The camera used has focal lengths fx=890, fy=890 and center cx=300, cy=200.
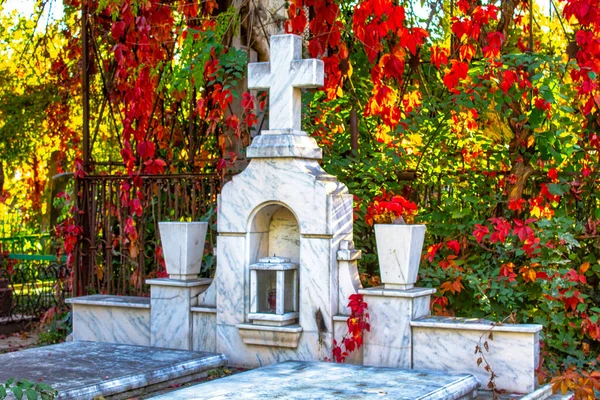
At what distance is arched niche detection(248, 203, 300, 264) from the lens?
7.70 meters

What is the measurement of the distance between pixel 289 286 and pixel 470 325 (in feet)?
5.46

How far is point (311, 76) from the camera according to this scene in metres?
7.40

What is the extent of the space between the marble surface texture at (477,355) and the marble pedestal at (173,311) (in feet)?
7.10

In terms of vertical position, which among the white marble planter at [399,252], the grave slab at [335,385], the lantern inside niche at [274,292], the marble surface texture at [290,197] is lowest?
the grave slab at [335,385]

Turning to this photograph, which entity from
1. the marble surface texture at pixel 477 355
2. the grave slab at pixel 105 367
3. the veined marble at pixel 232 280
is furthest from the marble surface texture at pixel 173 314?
the marble surface texture at pixel 477 355

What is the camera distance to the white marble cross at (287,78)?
743cm

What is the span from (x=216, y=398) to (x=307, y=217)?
1971 millimetres

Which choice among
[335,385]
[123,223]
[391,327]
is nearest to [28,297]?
[123,223]

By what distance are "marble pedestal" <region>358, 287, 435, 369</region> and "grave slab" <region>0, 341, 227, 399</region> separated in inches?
54.3

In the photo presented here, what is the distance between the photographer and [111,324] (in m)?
8.41

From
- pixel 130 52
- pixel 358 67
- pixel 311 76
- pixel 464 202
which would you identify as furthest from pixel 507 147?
pixel 130 52

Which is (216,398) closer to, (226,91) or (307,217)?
(307,217)

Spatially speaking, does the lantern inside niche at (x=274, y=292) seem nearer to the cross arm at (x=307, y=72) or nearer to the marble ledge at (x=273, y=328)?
the marble ledge at (x=273, y=328)

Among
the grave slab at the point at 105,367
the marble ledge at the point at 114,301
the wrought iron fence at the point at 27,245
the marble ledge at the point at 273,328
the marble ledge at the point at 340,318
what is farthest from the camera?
the wrought iron fence at the point at 27,245
